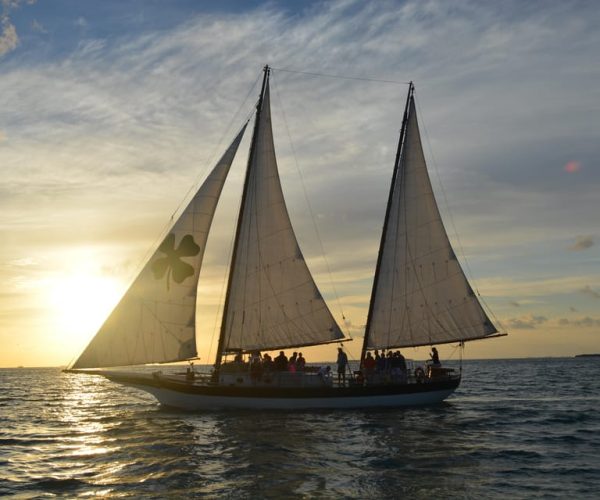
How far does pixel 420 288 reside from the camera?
41062mm

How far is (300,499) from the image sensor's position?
18.0 meters

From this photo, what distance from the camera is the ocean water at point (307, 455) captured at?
19.6m

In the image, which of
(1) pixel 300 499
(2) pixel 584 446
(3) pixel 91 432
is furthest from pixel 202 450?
(2) pixel 584 446

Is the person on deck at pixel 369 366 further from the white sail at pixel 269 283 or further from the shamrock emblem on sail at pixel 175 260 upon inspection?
the shamrock emblem on sail at pixel 175 260

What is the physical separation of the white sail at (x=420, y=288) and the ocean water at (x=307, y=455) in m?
4.98

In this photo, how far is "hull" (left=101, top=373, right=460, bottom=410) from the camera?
1428 inches

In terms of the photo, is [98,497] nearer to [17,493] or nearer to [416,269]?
[17,493]

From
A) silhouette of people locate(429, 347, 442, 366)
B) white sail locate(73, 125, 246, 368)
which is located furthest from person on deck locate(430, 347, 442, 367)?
white sail locate(73, 125, 246, 368)

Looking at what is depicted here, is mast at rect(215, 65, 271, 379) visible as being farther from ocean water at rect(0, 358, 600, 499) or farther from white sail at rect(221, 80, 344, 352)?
ocean water at rect(0, 358, 600, 499)

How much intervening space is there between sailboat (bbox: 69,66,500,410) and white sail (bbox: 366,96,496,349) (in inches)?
2.5

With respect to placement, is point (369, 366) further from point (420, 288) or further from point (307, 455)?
point (307, 455)

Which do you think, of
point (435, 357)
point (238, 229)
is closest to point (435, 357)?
point (435, 357)

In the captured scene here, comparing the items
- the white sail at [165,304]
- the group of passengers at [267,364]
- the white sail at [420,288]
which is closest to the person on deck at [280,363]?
the group of passengers at [267,364]

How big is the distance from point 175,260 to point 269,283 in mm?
5963
